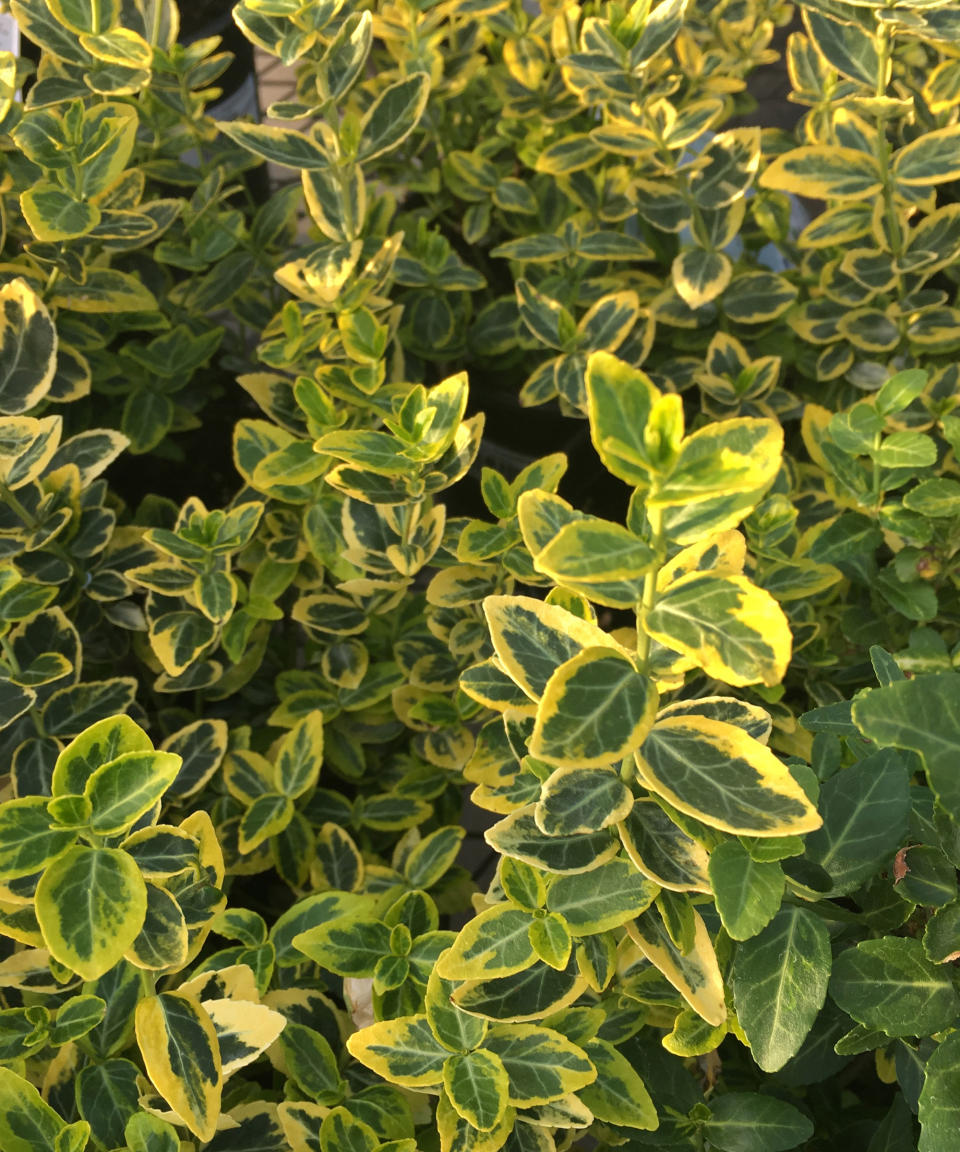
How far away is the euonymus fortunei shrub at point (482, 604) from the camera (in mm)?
594

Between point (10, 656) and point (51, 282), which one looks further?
point (51, 282)

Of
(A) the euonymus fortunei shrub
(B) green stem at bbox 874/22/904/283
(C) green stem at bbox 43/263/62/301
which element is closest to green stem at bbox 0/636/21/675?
(A) the euonymus fortunei shrub

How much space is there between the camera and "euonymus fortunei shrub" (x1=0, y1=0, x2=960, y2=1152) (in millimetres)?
594

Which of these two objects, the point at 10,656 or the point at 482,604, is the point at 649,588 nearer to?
the point at 482,604

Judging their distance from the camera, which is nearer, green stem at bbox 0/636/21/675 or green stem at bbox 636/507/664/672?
green stem at bbox 636/507/664/672

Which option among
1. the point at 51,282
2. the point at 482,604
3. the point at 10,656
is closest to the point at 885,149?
the point at 482,604

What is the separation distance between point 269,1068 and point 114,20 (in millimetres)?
1127

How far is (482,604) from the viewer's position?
766mm

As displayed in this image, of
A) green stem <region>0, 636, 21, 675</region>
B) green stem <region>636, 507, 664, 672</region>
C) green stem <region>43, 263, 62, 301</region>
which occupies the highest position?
green stem <region>636, 507, 664, 672</region>

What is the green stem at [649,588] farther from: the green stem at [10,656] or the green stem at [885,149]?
the green stem at [885,149]

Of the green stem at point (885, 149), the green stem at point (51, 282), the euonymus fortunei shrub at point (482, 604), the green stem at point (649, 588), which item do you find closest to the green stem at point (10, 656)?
the euonymus fortunei shrub at point (482, 604)

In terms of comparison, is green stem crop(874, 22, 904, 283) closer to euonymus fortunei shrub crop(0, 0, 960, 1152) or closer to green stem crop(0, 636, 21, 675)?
euonymus fortunei shrub crop(0, 0, 960, 1152)

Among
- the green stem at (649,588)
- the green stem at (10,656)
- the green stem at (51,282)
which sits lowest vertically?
the green stem at (10,656)

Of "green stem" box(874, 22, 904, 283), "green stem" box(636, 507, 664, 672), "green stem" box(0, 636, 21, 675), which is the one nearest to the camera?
"green stem" box(636, 507, 664, 672)
